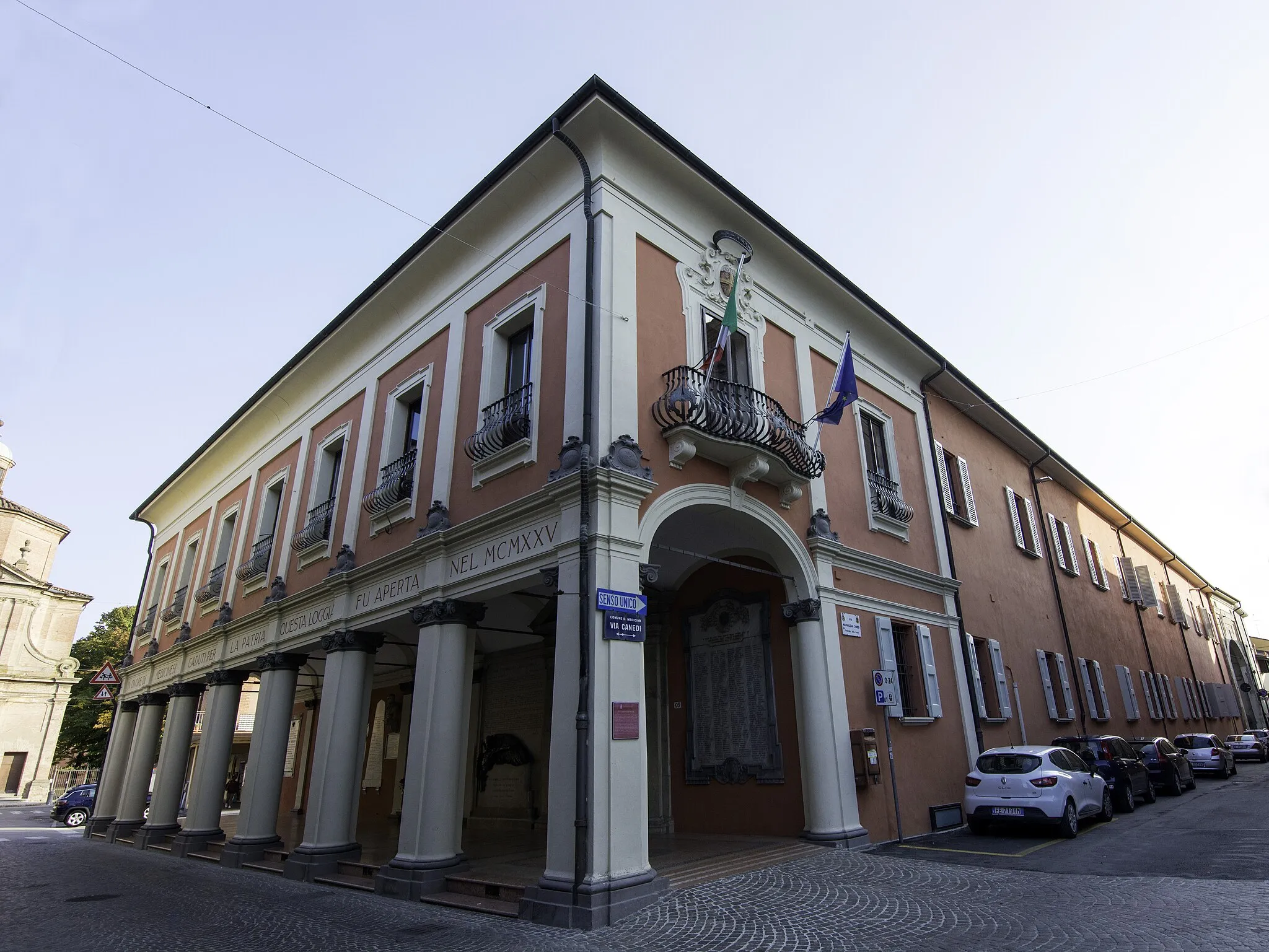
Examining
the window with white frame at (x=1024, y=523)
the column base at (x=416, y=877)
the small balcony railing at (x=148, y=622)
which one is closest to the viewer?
the column base at (x=416, y=877)

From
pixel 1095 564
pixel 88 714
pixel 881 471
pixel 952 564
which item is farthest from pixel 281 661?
pixel 88 714

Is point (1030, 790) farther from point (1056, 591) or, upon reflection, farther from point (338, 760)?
point (1056, 591)

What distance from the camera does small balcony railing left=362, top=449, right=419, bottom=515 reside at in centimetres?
1204

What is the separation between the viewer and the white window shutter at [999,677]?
15234 millimetres

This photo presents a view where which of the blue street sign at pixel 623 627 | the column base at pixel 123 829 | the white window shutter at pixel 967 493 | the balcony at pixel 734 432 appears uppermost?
the white window shutter at pixel 967 493

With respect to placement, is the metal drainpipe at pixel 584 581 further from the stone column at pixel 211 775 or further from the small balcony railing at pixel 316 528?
the stone column at pixel 211 775

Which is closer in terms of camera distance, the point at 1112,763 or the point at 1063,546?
the point at 1112,763

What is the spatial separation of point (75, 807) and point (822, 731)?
87.0 ft

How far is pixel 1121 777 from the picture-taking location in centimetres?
1390

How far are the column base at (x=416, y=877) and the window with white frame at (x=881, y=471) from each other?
843cm

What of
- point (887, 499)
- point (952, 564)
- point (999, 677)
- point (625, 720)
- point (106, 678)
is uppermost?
point (887, 499)

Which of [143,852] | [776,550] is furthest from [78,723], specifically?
[776,550]

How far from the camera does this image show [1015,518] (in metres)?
19.2

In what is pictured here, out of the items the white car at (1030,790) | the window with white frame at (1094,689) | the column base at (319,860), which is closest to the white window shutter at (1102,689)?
the window with white frame at (1094,689)
